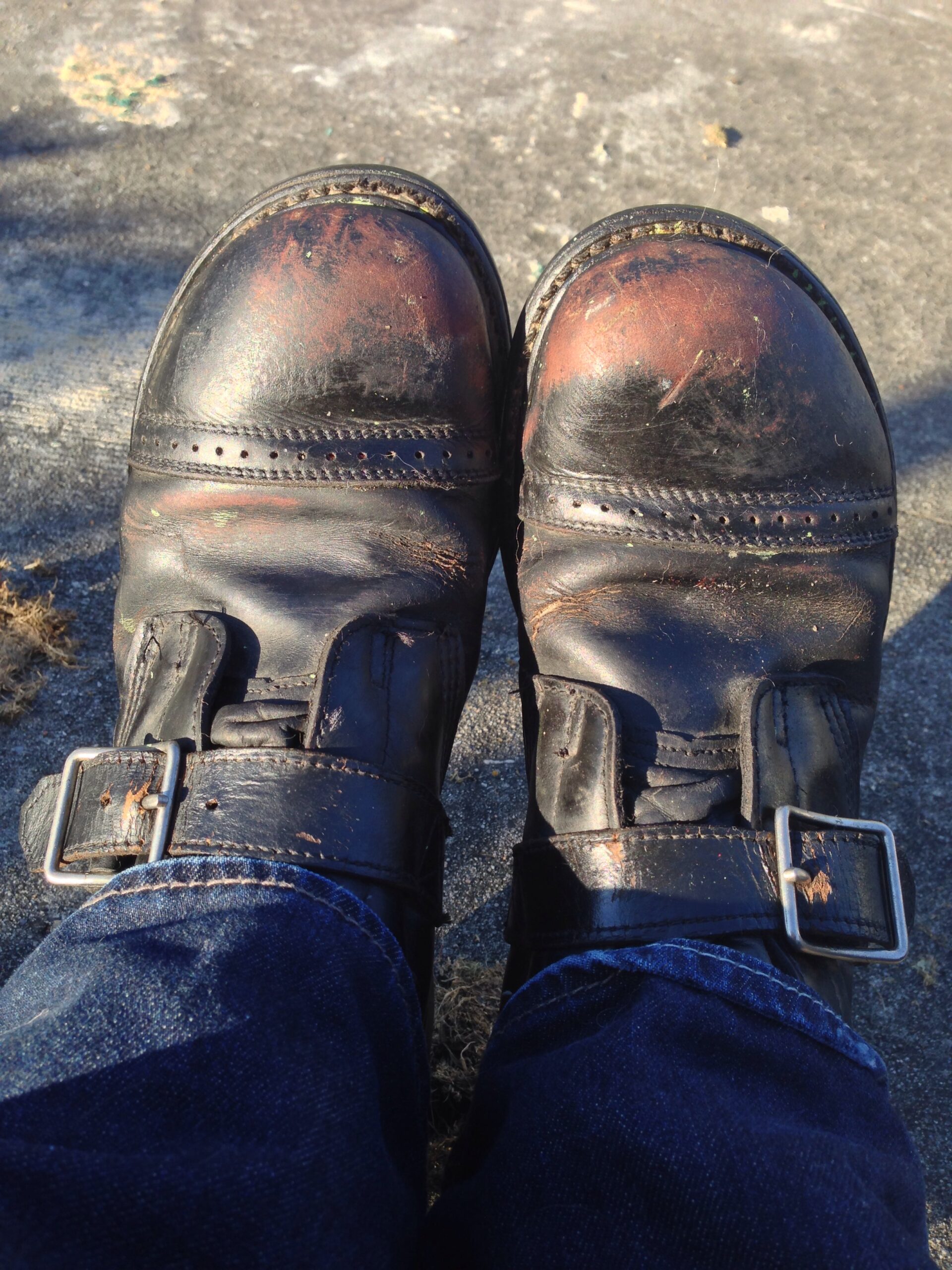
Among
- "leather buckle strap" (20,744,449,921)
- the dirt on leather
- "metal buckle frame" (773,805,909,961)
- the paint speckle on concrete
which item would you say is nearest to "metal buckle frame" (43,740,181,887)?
"leather buckle strap" (20,744,449,921)

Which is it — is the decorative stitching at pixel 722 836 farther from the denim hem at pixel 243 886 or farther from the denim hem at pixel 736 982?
the denim hem at pixel 243 886

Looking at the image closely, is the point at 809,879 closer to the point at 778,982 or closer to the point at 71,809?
the point at 778,982

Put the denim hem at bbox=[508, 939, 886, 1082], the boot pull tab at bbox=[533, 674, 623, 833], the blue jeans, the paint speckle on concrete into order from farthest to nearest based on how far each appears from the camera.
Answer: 1. the paint speckle on concrete
2. the boot pull tab at bbox=[533, 674, 623, 833]
3. the denim hem at bbox=[508, 939, 886, 1082]
4. the blue jeans

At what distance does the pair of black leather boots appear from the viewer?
1.18m

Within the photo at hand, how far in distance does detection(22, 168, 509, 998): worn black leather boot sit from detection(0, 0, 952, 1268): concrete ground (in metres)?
0.46

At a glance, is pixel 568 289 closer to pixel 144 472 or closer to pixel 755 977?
pixel 144 472

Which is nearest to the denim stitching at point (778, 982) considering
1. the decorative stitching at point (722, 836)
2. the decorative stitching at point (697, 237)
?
the decorative stitching at point (722, 836)

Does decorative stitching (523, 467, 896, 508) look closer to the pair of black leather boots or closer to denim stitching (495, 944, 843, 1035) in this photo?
the pair of black leather boots

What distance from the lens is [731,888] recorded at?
1005mm

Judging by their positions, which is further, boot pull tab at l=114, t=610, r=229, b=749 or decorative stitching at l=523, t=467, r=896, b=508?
decorative stitching at l=523, t=467, r=896, b=508

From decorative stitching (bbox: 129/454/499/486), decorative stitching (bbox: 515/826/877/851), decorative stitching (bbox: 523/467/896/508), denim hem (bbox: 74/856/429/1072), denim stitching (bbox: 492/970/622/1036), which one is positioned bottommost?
denim stitching (bbox: 492/970/622/1036)

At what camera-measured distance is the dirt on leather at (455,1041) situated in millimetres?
1345

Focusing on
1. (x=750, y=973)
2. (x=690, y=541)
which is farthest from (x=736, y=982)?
(x=690, y=541)

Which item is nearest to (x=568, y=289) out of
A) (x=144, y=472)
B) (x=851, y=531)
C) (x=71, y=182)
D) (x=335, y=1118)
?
(x=851, y=531)
